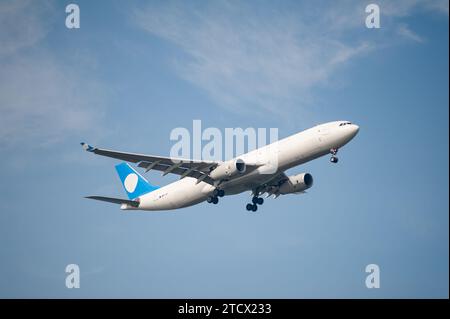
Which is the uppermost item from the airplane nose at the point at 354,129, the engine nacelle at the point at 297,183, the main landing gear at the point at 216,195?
the airplane nose at the point at 354,129

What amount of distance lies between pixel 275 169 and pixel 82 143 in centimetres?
1414

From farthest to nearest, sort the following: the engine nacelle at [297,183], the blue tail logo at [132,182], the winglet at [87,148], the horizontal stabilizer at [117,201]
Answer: the blue tail logo at [132,182] → the engine nacelle at [297,183] → the horizontal stabilizer at [117,201] → the winglet at [87,148]

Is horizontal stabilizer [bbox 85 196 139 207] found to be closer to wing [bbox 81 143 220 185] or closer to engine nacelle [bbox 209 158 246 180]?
wing [bbox 81 143 220 185]

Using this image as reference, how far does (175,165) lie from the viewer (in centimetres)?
5191

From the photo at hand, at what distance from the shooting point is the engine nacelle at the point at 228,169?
5078cm

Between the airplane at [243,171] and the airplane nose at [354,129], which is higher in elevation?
the airplane nose at [354,129]

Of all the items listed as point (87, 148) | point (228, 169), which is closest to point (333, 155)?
point (228, 169)

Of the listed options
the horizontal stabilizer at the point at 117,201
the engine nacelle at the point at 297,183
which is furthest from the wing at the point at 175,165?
the engine nacelle at the point at 297,183

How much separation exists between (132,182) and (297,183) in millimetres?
15562

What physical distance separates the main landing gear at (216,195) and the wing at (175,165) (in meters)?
0.77

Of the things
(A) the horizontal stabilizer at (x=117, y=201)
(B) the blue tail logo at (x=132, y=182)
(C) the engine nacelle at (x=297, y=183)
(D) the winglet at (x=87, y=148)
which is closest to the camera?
(D) the winglet at (x=87, y=148)

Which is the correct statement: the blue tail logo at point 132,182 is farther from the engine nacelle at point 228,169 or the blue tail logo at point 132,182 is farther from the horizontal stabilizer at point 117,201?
the engine nacelle at point 228,169

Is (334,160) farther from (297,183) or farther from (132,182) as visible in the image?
(132,182)
